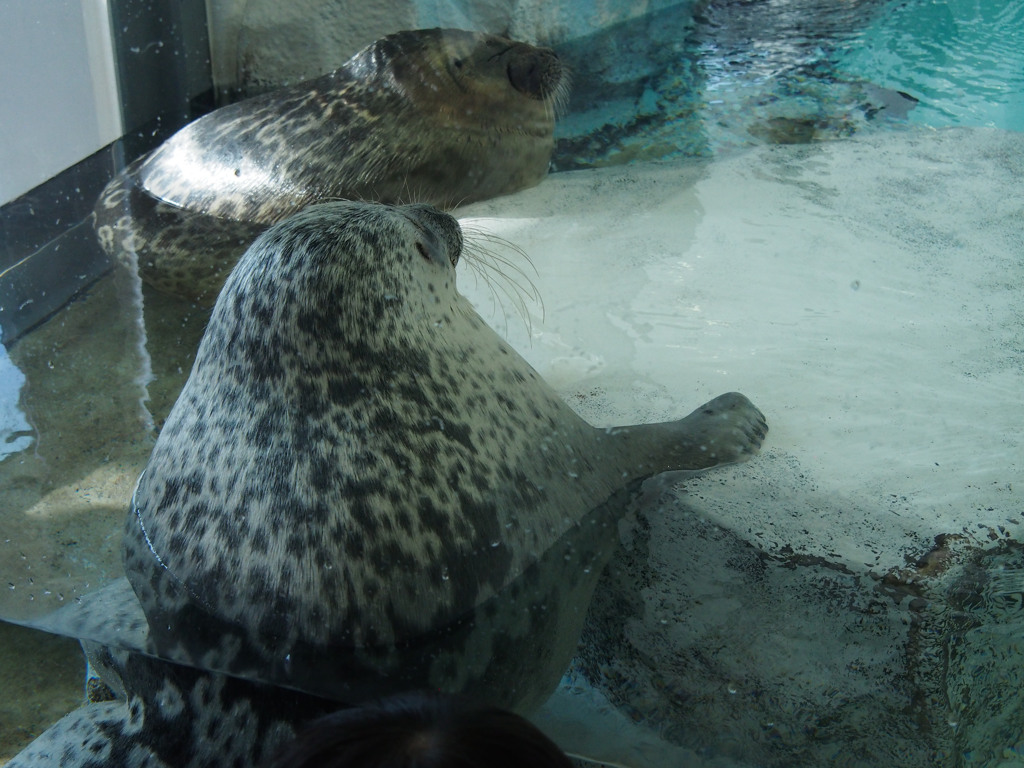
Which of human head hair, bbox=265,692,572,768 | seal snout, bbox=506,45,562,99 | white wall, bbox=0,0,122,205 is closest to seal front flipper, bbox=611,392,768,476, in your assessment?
human head hair, bbox=265,692,572,768

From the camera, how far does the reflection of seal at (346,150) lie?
3377 mm

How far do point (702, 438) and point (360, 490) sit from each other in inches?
37.4

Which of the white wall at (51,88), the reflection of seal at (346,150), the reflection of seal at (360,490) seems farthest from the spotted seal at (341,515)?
the white wall at (51,88)

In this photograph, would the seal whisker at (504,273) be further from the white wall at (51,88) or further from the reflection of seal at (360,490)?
the white wall at (51,88)

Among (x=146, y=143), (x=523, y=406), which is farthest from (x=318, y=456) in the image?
(x=146, y=143)

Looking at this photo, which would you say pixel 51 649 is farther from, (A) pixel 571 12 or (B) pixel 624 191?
(A) pixel 571 12

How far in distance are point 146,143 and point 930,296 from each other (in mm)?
3391

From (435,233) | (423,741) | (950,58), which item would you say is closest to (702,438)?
(435,233)

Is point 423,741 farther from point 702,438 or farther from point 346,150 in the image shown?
point 346,150

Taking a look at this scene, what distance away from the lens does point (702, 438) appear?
84.0 inches

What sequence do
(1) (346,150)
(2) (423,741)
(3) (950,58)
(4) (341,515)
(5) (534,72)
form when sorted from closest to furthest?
(2) (423,741) → (4) (341,515) → (1) (346,150) → (5) (534,72) → (3) (950,58)

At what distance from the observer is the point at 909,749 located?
148cm

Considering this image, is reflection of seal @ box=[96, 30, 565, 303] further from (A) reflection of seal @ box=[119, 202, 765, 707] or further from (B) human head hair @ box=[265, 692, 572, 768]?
(B) human head hair @ box=[265, 692, 572, 768]

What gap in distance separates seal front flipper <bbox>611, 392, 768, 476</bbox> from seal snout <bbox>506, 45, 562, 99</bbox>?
227cm
